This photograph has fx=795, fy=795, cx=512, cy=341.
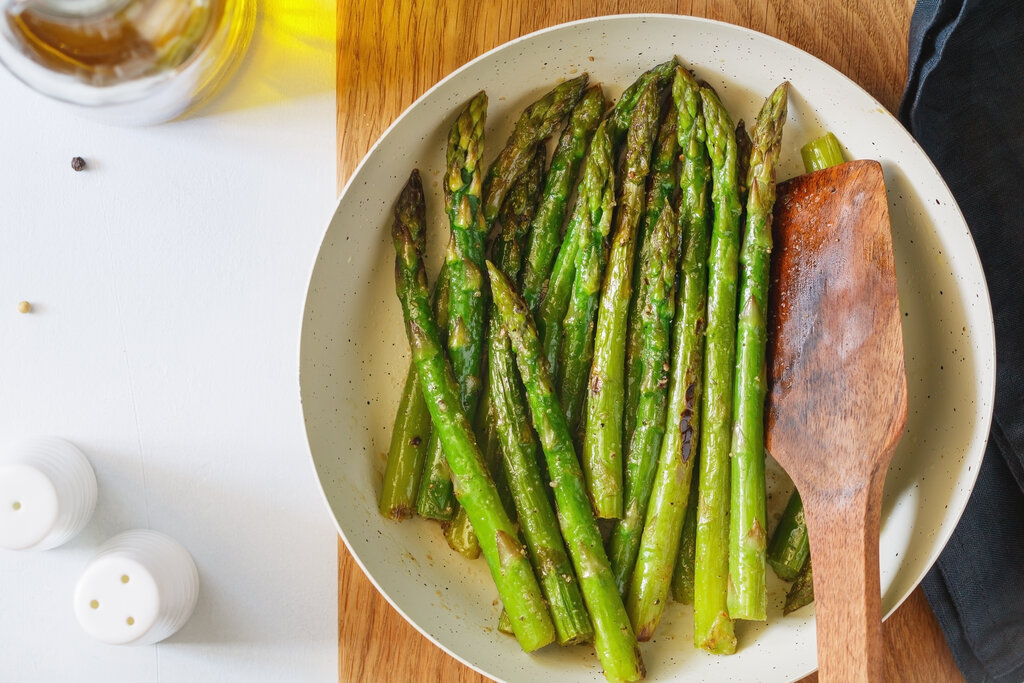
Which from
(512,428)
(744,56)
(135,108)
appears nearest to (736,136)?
(744,56)

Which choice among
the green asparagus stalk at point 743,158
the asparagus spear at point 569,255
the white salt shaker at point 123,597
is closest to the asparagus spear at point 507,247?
the asparagus spear at point 569,255

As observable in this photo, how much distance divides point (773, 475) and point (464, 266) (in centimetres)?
90

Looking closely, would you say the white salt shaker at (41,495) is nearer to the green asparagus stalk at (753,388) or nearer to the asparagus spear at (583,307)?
the asparagus spear at (583,307)

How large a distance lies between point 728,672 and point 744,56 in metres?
1.42

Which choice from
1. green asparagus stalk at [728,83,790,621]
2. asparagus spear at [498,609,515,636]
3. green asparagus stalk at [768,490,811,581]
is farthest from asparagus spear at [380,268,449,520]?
green asparagus stalk at [768,490,811,581]

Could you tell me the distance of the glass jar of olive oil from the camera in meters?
1.61

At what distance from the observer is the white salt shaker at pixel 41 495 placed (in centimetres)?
177

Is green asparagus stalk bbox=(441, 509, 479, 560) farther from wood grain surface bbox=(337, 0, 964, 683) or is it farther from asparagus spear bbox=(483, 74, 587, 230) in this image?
asparagus spear bbox=(483, 74, 587, 230)

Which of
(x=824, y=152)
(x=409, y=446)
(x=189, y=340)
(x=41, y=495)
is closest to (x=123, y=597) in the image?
(x=41, y=495)

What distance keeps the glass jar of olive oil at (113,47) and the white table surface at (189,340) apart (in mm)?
165

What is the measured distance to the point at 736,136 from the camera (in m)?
1.88

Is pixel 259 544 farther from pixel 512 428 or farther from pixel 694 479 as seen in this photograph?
pixel 694 479

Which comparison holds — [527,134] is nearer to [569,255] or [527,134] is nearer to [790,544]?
[569,255]

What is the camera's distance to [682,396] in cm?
180
